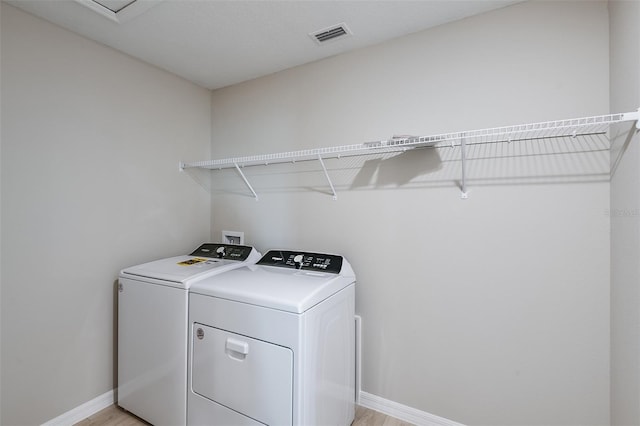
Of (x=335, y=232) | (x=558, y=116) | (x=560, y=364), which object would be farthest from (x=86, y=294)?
(x=558, y=116)

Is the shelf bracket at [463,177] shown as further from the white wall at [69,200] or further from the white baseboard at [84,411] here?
the white baseboard at [84,411]

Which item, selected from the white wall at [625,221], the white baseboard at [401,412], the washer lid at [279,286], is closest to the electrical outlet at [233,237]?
the washer lid at [279,286]

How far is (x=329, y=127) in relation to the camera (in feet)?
6.86

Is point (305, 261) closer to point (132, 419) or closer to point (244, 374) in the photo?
point (244, 374)

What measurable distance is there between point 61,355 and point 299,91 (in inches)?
94.5

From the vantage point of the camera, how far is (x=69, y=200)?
1.78 metres

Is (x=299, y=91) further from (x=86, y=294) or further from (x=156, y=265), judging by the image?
(x=86, y=294)

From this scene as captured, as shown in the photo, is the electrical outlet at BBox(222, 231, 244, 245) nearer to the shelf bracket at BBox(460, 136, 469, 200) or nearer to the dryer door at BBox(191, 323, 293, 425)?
the dryer door at BBox(191, 323, 293, 425)

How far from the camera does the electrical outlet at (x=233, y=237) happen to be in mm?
2511

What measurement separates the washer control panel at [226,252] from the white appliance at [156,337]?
0.14 metres

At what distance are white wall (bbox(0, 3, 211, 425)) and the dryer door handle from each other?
1156 mm

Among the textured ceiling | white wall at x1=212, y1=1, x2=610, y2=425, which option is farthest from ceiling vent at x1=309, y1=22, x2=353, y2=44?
white wall at x1=212, y1=1, x2=610, y2=425

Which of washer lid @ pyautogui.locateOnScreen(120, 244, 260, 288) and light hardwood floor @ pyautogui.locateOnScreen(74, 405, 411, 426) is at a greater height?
washer lid @ pyautogui.locateOnScreen(120, 244, 260, 288)

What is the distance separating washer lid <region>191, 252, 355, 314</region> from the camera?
4.43 ft
